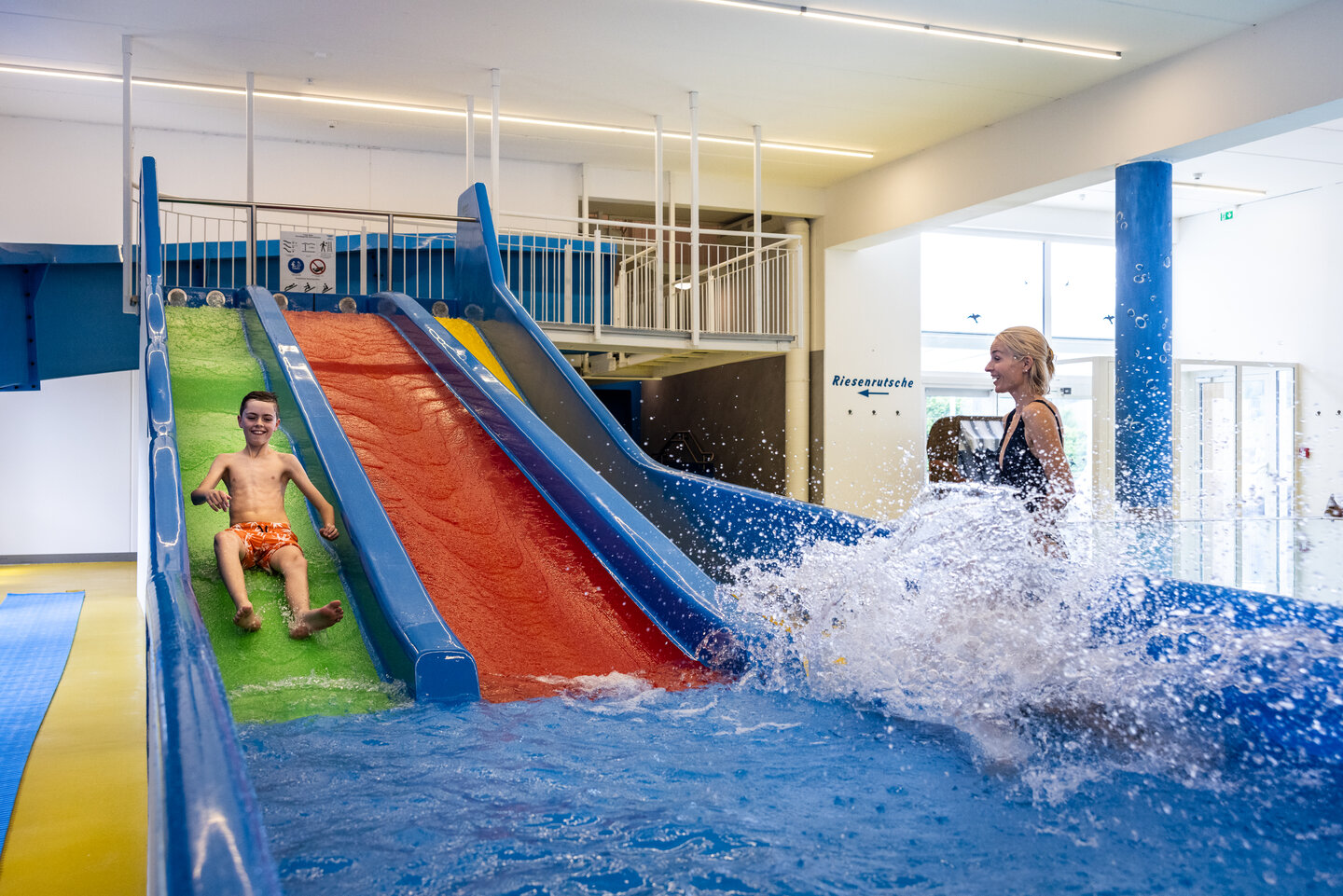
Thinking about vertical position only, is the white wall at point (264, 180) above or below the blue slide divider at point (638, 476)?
above

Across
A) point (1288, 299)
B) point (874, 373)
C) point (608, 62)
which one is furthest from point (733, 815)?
point (1288, 299)

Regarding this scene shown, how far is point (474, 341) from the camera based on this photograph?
6.84 m

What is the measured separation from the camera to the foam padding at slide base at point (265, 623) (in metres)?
2.95

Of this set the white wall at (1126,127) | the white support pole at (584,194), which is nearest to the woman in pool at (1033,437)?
the white wall at (1126,127)

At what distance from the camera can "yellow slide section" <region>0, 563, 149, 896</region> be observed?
2660 mm

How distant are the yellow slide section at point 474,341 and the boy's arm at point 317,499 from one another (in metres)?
2.59

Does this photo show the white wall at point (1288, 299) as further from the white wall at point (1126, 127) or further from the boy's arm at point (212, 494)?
the boy's arm at point (212, 494)

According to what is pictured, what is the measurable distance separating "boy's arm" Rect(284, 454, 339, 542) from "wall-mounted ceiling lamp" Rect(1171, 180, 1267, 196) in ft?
36.8

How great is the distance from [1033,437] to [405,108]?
8.40m

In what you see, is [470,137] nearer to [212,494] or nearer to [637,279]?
[637,279]

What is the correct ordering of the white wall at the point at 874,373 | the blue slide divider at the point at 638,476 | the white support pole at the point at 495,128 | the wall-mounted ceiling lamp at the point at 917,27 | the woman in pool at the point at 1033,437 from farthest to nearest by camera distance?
the white wall at the point at 874,373 < the white support pole at the point at 495,128 < the wall-mounted ceiling lamp at the point at 917,27 < the blue slide divider at the point at 638,476 < the woman in pool at the point at 1033,437

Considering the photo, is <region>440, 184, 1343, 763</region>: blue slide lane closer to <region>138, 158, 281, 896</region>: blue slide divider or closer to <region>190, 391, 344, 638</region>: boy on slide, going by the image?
<region>190, 391, 344, 638</region>: boy on slide

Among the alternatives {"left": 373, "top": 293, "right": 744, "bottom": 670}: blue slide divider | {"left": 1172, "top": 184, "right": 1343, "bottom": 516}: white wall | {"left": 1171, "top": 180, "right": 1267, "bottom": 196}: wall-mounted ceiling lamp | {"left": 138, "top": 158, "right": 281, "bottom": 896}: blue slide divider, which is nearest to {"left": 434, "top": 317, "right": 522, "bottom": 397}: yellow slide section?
{"left": 373, "top": 293, "right": 744, "bottom": 670}: blue slide divider

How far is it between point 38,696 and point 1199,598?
4.69 metres
